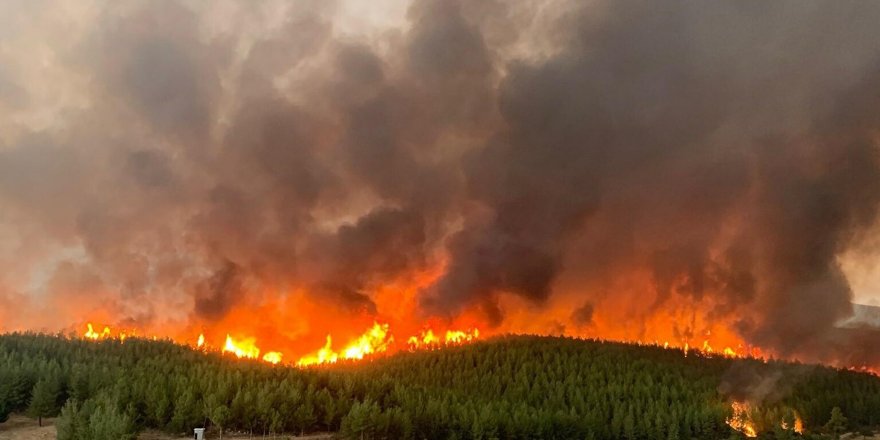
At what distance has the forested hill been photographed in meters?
64.4

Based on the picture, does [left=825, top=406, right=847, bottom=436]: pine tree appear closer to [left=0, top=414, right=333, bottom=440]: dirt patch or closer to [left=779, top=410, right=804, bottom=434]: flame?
[left=779, top=410, right=804, bottom=434]: flame

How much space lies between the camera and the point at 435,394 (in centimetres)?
8744

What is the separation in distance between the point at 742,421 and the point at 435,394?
123ft

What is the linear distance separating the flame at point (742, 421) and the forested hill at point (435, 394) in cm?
80

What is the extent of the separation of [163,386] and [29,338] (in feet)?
177

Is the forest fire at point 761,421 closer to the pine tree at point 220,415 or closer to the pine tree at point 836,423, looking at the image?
the pine tree at point 836,423

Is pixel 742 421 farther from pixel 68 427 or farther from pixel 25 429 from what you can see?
pixel 25 429

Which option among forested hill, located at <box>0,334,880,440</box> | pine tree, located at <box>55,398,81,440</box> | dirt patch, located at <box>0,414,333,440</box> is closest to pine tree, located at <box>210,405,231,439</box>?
forested hill, located at <box>0,334,880,440</box>

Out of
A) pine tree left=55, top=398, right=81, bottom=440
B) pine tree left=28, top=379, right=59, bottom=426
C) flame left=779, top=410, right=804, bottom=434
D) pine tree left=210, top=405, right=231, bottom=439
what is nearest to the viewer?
pine tree left=55, top=398, right=81, bottom=440

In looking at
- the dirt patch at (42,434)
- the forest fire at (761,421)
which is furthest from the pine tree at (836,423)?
the dirt patch at (42,434)

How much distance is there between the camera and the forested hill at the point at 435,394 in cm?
6438

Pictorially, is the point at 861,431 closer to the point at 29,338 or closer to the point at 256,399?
the point at 256,399

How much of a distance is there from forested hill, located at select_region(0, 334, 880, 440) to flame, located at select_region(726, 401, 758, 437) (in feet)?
2.61

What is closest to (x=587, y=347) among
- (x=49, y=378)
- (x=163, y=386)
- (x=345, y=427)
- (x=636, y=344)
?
(x=636, y=344)
